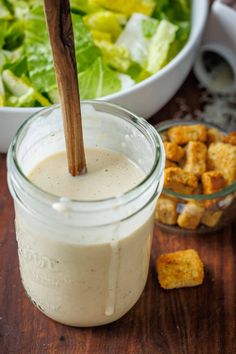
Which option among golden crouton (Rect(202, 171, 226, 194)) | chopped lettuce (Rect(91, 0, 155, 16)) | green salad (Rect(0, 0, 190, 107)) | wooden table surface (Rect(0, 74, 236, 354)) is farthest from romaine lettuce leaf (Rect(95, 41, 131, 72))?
wooden table surface (Rect(0, 74, 236, 354))

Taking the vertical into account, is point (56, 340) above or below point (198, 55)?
below

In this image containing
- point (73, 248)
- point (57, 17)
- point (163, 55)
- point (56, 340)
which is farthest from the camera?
point (163, 55)

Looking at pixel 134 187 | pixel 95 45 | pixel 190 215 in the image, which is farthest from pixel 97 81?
pixel 134 187

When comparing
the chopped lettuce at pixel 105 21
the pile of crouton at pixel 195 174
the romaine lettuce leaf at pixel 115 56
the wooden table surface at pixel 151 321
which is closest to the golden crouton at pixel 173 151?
the pile of crouton at pixel 195 174

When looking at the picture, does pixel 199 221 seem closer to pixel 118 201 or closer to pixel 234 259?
pixel 234 259

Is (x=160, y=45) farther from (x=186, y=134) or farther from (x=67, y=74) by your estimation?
(x=67, y=74)

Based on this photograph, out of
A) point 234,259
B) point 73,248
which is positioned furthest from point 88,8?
point 73,248

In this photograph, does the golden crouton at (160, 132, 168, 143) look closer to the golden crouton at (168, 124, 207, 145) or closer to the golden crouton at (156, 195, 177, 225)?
the golden crouton at (168, 124, 207, 145)
